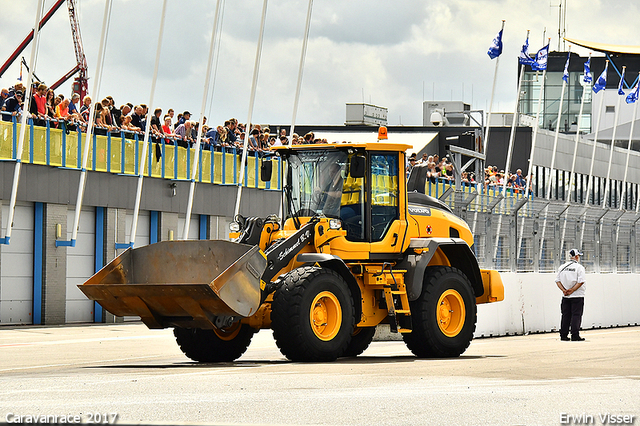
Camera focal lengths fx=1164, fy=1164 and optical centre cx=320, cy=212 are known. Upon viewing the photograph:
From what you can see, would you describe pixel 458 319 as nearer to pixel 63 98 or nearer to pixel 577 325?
pixel 577 325

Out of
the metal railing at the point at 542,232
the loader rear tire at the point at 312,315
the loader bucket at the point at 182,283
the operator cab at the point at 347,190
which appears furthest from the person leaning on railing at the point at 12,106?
the loader rear tire at the point at 312,315

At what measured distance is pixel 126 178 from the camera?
33094mm

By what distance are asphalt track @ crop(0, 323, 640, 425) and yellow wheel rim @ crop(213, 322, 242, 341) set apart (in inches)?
17.4

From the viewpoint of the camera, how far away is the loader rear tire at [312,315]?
14344 mm

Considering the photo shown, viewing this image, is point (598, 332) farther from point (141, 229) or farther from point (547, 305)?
point (141, 229)

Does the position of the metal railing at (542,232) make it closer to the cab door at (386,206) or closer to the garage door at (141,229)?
the cab door at (386,206)

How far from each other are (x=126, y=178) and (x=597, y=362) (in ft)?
66.4

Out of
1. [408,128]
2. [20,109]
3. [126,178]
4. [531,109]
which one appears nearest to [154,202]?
[126,178]

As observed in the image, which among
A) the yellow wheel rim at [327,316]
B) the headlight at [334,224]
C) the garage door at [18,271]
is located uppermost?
the headlight at [334,224]

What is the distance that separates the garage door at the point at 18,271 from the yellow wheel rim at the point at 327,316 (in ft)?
54.6

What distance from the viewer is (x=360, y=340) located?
17.2 metres

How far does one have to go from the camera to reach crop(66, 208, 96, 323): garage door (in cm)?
3178

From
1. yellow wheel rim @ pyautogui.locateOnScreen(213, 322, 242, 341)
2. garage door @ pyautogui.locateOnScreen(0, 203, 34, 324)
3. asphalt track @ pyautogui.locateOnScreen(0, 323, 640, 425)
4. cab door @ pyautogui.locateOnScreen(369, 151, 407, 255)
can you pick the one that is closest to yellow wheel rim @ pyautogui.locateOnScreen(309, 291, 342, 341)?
asphalt track @ pyautogui.locateOnScreen(0, 323, 640, 425)

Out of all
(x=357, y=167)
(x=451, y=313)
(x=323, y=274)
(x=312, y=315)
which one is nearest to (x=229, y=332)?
(x=312, y=315)
